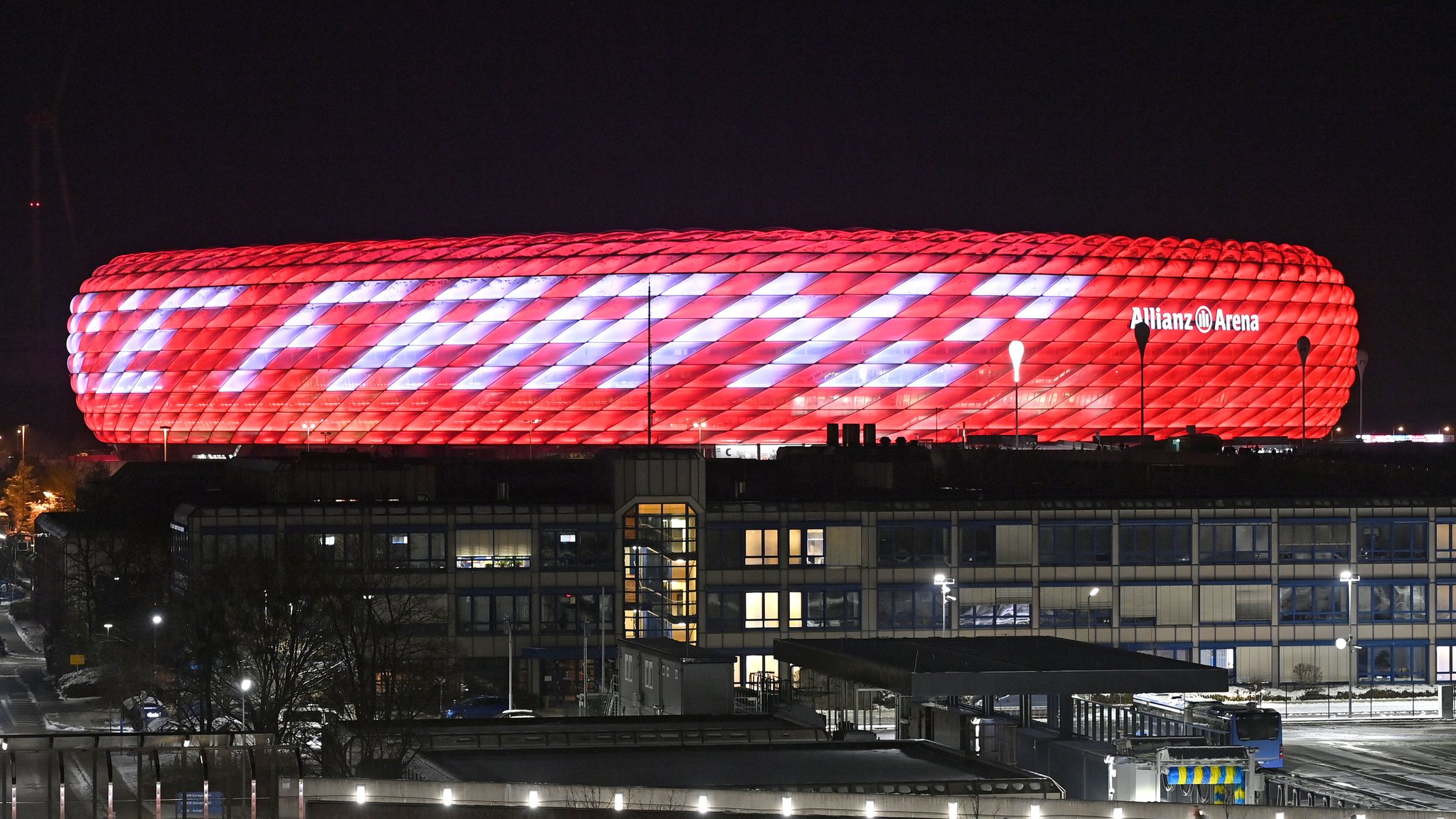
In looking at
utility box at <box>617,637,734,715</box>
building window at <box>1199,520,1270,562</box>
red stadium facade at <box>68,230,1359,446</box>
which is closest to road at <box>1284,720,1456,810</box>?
building window at <box>1199,520,1270,562</box>

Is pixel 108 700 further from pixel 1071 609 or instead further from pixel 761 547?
pixel 1071 609


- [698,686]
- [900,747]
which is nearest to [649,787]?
[900,747]

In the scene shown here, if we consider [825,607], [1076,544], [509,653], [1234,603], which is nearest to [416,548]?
[509,653]

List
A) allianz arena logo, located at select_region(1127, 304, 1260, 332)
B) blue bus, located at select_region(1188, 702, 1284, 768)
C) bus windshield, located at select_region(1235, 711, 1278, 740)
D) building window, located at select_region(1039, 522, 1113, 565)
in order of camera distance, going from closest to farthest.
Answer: blue bus, located at select_region(1188, 702, 1284, 768) → bus windshield, located at select_region(1235, 711, 1278, 740) → building window, located at select_region(1039, 522, 1113, 565) → allianz arena logo, located at select_region(1127, 304, 1260, 332)

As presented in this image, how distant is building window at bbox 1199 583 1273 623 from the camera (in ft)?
217

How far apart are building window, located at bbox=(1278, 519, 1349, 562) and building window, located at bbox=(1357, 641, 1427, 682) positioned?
122 inches

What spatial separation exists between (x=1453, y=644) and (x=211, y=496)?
4357 cm

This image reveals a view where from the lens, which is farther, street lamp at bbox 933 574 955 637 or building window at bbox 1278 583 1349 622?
building window at bbox 1278 583 1349 622

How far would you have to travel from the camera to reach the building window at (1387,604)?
66.7 metres

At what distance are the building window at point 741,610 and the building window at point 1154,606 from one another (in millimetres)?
11752

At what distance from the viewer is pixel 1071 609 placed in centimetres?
6575

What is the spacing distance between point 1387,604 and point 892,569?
16818 mm

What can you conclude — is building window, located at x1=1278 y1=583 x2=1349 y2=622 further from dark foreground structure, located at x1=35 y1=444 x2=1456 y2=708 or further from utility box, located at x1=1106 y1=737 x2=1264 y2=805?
utility box, located at x1=1106 y1=737 x2=1264 y2=805

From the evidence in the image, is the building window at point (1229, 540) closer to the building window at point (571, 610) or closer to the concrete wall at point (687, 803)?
the building window at point (571, 610)
